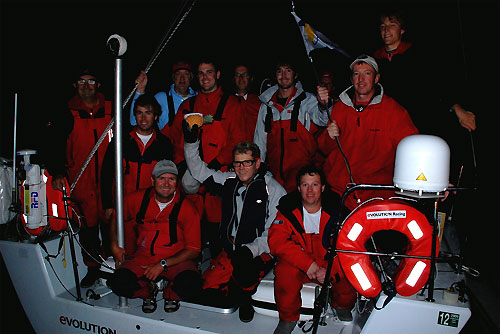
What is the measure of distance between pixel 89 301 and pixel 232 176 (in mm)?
1490

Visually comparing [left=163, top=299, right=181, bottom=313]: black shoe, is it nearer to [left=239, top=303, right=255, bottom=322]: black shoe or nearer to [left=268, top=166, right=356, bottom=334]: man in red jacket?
[left=239, top=303, right=255, bottom=322]: black shoe

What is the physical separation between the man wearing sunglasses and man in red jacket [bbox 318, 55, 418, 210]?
608 millimetres

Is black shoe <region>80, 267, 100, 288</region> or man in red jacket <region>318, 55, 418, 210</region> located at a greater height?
man in red jacket <region>318, 55, 418, 210</region>

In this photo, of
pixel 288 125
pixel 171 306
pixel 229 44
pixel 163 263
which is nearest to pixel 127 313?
pixel 171 306

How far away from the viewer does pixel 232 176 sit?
127 inches

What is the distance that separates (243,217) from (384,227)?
1.20m

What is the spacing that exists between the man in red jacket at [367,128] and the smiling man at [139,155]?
4.89 ft

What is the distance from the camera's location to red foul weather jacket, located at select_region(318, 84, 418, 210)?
2.94 metres

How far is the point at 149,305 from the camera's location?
2.86 m

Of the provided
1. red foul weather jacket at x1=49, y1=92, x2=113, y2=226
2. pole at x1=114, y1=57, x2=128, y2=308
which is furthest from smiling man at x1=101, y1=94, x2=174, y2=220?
pole at x1=114, y1=57, x2=128, y2=308

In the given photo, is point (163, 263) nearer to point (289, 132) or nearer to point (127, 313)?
point (127, 313)

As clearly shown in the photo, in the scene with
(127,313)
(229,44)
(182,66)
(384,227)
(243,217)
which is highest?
(229,44)

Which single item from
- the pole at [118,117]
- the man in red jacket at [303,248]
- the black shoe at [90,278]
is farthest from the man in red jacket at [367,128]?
the black shoe at [90,278]

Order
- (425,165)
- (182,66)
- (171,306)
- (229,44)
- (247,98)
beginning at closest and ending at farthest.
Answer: (425,165) < (171,306) < (182,66) < (247,98) < (229,44)
